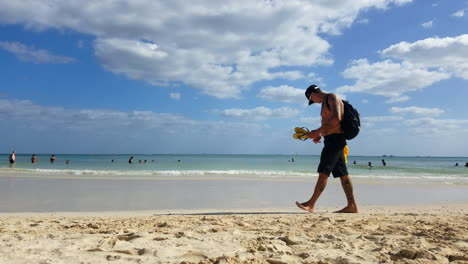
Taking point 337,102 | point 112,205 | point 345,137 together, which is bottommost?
point 112,205

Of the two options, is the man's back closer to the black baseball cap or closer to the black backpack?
the black backpack

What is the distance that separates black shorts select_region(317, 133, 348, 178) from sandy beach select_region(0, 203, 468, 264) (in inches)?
35.0

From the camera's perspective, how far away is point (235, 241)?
132 inches

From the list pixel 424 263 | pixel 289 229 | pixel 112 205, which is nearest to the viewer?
pixel 424 263

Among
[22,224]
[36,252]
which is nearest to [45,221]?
[22,224]

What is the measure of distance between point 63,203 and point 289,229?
4.96 metres

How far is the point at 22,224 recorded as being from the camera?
13.7 ft

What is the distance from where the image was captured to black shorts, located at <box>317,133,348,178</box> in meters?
5.17

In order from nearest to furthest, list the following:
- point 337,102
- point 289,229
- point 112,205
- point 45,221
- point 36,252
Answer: point 36,252
point 289,229
point 45,221
point 337,102
point 112,205

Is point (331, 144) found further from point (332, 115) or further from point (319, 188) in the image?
point (319, 188)

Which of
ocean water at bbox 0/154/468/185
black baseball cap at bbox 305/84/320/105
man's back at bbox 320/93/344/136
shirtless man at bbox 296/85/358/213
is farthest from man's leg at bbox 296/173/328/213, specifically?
ocean water at bbox 0/154/468/185

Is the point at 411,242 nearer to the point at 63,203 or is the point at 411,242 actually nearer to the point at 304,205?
the point at 304,205

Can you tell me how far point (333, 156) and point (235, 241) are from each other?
7.99 feet

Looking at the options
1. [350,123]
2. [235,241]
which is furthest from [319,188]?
[235,241]
